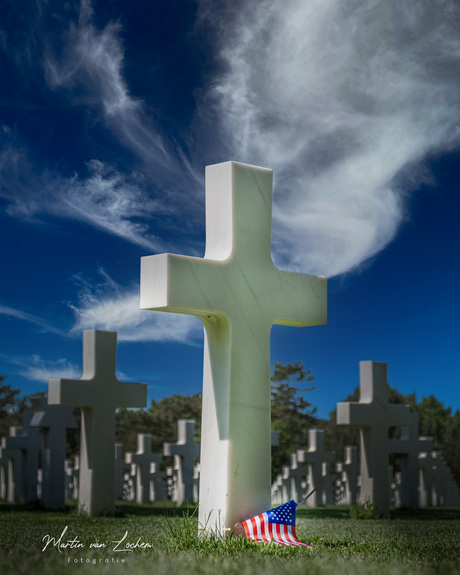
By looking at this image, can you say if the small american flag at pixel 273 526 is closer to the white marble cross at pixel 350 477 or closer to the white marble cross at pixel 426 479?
the white marble cross at pixel 350 477

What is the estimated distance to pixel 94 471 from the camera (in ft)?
45.2

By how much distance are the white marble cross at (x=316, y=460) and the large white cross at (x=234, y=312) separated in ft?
44.4

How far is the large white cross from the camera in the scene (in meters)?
7.69

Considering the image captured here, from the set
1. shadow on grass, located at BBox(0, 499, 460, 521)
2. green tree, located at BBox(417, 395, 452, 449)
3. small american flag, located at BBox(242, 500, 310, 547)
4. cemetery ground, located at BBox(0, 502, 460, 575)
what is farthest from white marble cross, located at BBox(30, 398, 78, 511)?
green tree, located at BBox(417, 395, 452, 449)

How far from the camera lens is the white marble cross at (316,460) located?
21516 mm

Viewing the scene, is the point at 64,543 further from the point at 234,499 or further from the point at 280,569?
the point at 280,569

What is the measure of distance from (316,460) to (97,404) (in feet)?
31.2

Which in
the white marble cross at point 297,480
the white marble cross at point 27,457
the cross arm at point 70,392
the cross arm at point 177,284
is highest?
the cross arm at point 177,284

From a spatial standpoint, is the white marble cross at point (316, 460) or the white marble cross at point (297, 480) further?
the white marble cross at point (297, 480)

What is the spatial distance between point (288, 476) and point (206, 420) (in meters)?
15.1

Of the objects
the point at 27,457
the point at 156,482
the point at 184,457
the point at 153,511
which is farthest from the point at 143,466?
the point at 153,511

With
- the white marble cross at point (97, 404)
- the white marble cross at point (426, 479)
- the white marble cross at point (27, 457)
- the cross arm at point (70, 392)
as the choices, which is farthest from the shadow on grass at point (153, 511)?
the white marble cross at point (426, 479)

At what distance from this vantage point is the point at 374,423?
15578 millimetres

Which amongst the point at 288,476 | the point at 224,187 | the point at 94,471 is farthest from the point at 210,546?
the point at 288,476
